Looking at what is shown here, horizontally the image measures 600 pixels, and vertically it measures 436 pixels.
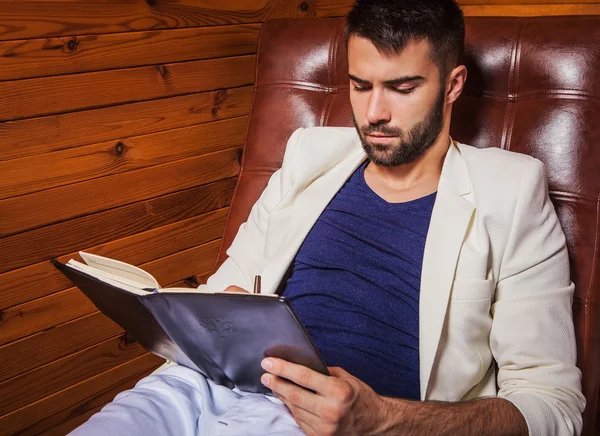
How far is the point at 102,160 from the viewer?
187 cm

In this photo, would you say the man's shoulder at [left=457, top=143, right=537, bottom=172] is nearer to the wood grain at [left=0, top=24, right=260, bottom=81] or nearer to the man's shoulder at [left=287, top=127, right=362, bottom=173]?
the man's shoulder at [left=287, top=127, right=362, bottom=173]

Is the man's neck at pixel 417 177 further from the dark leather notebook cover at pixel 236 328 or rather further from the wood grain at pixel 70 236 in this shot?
the wood grain at pixel 70 236

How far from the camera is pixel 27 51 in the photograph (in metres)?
1.68

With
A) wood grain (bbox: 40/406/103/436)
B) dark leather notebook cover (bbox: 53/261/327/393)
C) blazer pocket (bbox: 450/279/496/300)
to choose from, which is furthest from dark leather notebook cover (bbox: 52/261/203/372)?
wood grain (bbox: 40/406/103/436)

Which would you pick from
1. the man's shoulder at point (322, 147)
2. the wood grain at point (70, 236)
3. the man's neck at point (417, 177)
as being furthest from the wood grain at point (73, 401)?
the man's neck at point (417, 177)

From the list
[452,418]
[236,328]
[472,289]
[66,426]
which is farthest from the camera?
[66,426]

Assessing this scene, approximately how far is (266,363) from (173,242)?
112cm

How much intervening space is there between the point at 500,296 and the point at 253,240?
0.55m

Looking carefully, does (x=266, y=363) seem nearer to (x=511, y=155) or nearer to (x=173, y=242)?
(x=511, y=155)

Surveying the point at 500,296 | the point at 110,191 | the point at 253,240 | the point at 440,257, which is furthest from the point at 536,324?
the point at 110,191

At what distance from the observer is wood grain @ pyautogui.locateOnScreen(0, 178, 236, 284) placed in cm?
175

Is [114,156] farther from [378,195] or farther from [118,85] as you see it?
[378,195]

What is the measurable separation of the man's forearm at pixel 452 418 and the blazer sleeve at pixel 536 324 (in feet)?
0.08

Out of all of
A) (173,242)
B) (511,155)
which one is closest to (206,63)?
(173,242)
